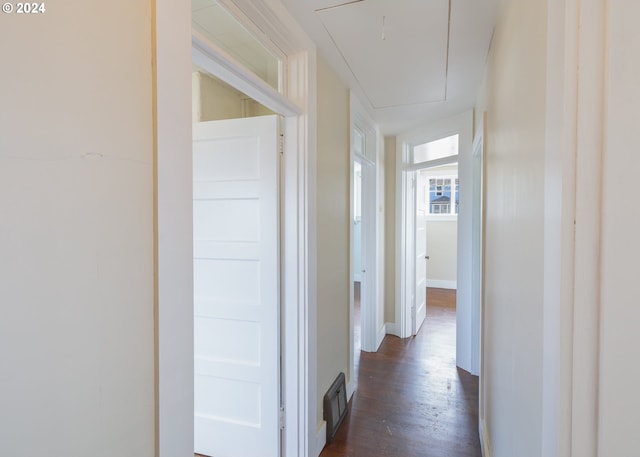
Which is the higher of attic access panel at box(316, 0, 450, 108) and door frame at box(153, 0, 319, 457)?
attic access panel at box(316, 0, 450, 108)

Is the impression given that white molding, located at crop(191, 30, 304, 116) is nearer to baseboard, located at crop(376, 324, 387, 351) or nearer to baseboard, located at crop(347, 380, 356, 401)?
baseboard, located at crop(347, 380, 356, 401)

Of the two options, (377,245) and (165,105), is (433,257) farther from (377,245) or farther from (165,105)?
(165,105)

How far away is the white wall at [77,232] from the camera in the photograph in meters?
0.56

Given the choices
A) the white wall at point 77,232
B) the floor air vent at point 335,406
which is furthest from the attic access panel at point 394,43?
the floor air vent at point 335,406

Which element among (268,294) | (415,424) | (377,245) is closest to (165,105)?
(268,294)

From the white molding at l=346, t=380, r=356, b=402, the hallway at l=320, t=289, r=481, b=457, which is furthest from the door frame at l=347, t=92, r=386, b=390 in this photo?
the white molding at l=346, t=380, r=356, b=402

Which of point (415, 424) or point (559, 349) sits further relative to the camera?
point (415, 424)

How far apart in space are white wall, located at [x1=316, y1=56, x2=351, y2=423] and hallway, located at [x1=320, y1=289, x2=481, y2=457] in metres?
0.34

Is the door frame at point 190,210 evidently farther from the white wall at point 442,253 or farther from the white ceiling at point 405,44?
the white wall at point 442,253

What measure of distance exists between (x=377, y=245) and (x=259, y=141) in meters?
2.06

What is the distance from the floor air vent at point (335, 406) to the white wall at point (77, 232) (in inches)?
58.6

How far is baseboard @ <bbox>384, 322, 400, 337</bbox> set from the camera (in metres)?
3.86

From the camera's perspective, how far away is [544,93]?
2.46ft

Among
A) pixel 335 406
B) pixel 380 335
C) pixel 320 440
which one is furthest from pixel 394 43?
pixel 380 335
